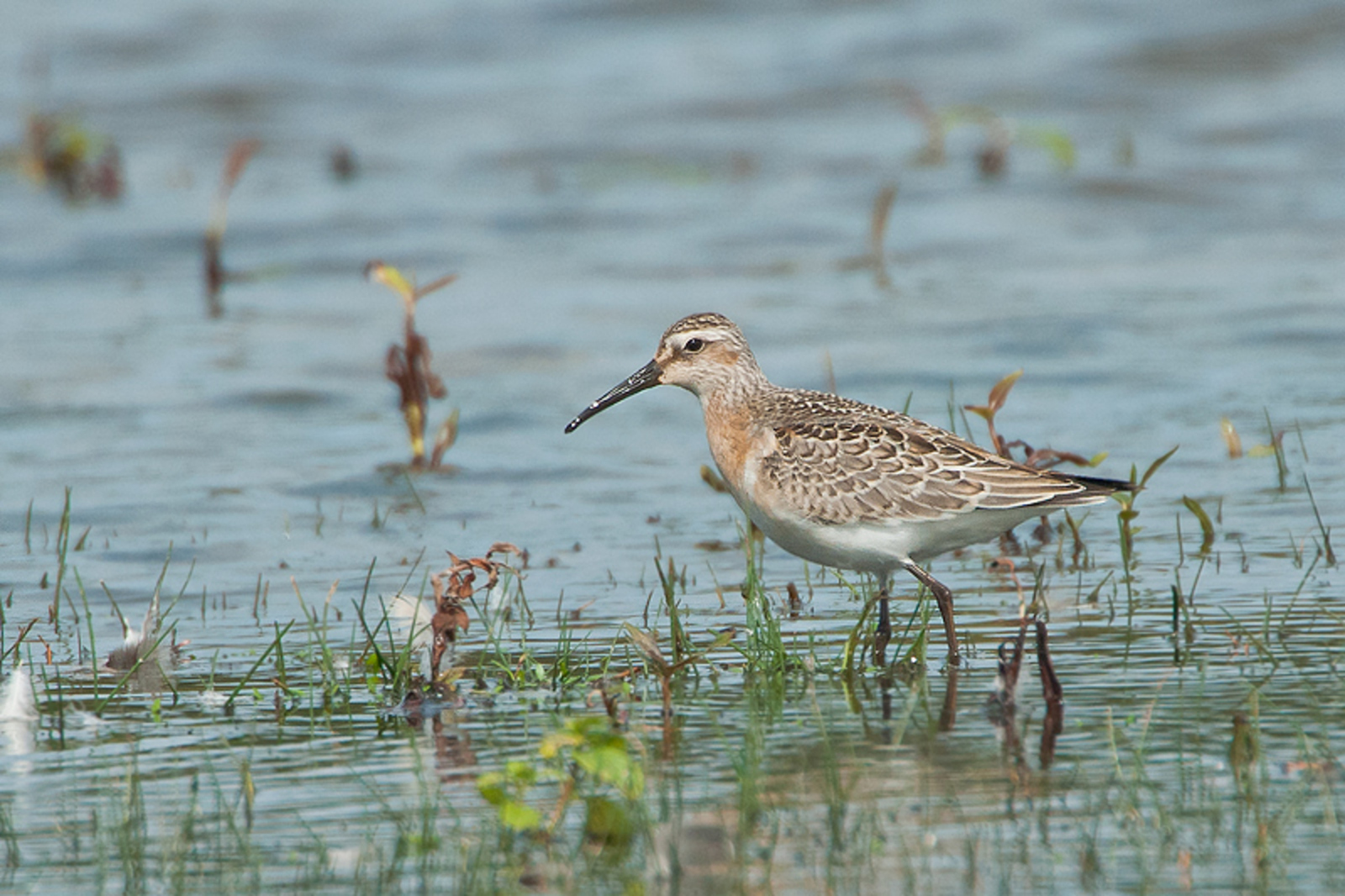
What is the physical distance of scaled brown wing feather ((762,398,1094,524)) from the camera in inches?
278

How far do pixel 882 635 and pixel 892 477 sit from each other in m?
0.76

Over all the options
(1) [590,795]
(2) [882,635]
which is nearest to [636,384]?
(2) [882,635]

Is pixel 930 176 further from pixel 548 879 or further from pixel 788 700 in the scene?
pixel 548 879

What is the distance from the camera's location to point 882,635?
264 inches

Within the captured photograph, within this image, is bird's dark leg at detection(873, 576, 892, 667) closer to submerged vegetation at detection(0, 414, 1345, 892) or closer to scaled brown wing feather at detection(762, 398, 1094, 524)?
submerged vegetation at detection(0, 414, 1345, 892)

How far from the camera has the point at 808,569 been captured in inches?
340

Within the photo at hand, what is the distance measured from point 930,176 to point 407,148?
614 cm

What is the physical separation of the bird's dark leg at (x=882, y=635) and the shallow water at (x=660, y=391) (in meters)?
0.19

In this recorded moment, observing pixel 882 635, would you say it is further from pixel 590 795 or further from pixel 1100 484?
pixel 590 795

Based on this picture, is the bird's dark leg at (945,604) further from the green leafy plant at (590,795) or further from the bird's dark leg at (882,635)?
the green leafy plant at (590,795)

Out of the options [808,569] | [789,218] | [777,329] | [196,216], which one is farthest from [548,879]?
[196,216]

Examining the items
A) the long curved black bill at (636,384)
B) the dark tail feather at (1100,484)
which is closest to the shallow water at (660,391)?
the dark tail feather at (1100,484)

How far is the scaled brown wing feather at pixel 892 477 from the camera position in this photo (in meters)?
7.06

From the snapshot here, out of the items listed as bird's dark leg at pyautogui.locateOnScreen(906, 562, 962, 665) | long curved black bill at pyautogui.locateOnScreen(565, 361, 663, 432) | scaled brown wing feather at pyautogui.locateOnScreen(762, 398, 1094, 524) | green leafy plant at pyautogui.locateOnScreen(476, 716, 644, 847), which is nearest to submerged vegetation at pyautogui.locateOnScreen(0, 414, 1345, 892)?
green leafy plant at pyautogui.locateOnScreen(476, 716, 644, 847)
